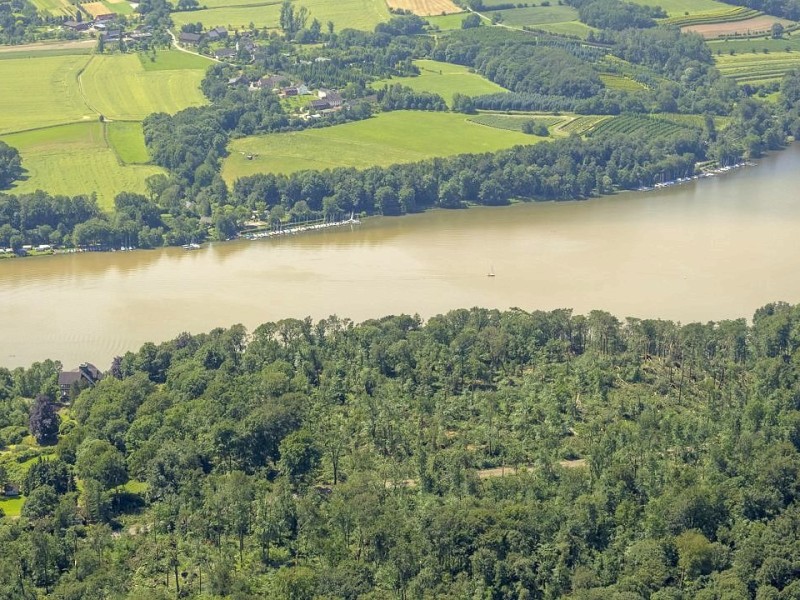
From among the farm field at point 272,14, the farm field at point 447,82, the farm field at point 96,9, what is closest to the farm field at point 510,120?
the farm field at point 447,82

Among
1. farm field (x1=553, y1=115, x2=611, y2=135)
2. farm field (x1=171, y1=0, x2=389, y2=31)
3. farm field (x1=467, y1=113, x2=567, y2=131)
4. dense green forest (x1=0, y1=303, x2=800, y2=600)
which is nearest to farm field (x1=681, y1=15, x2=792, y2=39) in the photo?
farm field (x1=553, y1=115, x2=611, y2=135)

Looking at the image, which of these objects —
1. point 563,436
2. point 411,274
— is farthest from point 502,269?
point 563,436

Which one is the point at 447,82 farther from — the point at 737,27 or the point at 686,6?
the point at 686,6

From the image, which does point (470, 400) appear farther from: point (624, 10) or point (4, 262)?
point (624, 10)

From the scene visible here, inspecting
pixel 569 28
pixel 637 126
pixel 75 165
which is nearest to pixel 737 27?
pixel 569 28

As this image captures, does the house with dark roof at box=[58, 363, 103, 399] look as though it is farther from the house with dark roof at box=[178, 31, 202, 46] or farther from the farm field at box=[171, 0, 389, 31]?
the farm field at box=[171, 0, 389, 31]

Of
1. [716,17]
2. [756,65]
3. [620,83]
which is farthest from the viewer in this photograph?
[716,17]
